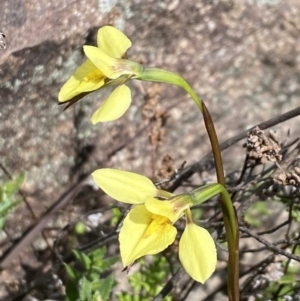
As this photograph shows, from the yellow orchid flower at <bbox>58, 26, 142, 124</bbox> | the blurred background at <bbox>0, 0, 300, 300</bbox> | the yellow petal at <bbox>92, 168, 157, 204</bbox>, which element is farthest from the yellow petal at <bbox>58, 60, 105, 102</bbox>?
the blurred background at <bbox>0, 0, 300, 300</bbox>

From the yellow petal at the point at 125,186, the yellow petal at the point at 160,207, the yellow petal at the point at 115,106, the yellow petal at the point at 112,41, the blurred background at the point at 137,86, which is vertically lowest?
the yellow petal at the point at 160,207

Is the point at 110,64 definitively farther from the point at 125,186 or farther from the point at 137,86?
the point at 137,86

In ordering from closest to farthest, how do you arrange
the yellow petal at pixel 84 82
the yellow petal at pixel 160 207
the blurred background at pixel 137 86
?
the yellow petal at pixel 160 207
the yellow petal at pixel 84 82
the blurred background at pixel 137 86

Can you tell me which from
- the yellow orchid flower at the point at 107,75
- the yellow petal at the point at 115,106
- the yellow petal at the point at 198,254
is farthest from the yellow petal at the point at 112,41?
the yellow petal at the point at 198,254

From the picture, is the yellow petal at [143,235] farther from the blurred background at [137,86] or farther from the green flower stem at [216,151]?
the blurred background at [137,86]

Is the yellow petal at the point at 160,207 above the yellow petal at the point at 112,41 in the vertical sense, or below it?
below

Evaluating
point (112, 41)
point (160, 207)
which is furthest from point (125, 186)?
point (112, 41)
